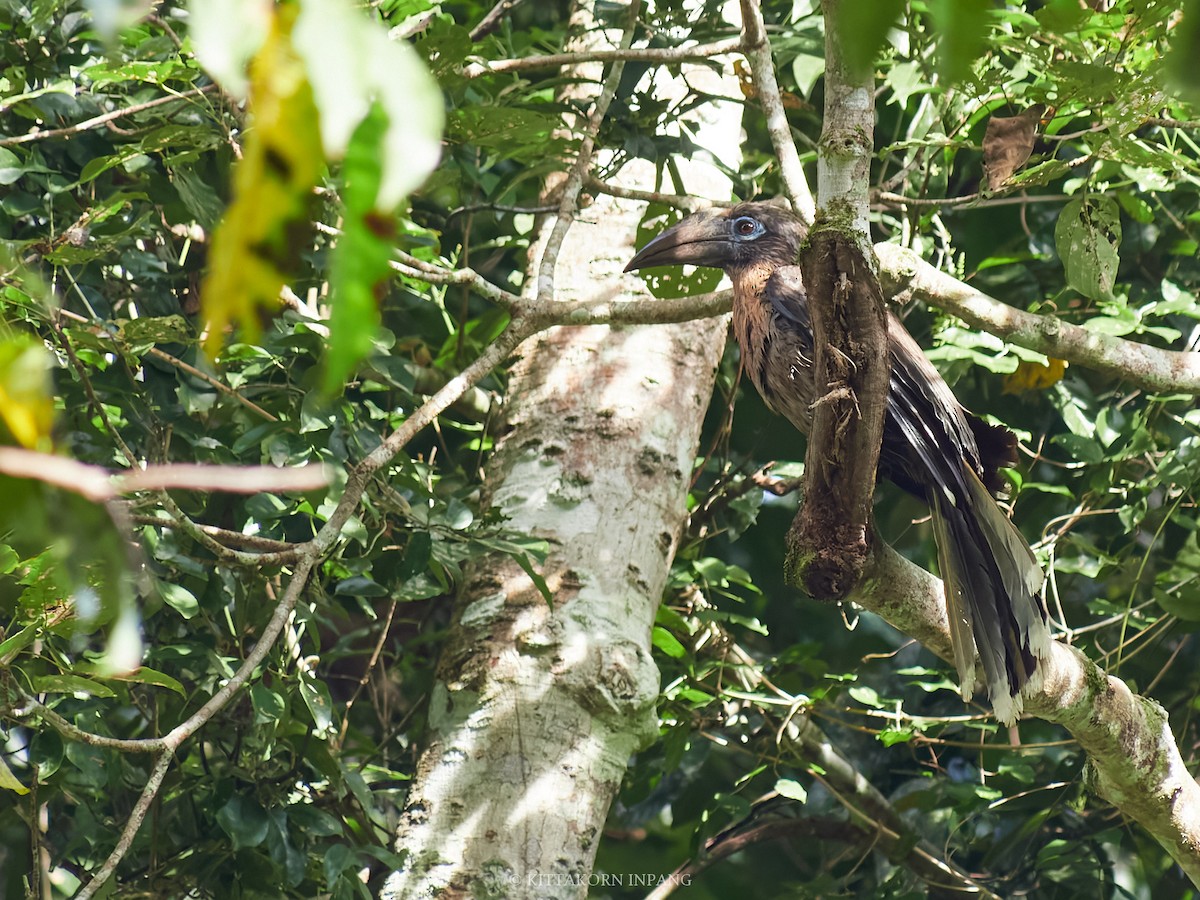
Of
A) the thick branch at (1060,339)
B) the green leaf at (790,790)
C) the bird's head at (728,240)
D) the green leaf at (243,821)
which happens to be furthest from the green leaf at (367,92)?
the green leaf at (790,790)

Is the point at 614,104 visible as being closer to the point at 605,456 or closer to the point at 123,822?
the point at 605,456

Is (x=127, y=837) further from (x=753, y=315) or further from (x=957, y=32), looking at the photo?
(x=753, y=315)

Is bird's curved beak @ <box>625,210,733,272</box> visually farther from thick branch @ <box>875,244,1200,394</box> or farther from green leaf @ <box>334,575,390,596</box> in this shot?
green leaf @ <box>334,575,390,596</box>

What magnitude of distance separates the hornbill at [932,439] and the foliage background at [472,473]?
0.28m

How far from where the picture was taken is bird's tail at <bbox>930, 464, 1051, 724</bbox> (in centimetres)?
241

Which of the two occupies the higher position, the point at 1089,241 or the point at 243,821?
the point at 1089,241

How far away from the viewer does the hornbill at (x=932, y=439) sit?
8.04ft

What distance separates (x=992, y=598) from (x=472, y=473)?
1.66 metres

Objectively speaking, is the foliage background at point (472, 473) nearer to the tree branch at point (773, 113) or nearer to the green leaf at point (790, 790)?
the green leaf at point (790, 790)

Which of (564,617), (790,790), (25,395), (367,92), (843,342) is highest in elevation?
(367,92)

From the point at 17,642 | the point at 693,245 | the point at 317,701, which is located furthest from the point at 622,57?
the point at 17,642

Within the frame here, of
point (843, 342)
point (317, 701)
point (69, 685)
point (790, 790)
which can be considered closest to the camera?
point (843, 342)

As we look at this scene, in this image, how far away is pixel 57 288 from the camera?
2.75 metres

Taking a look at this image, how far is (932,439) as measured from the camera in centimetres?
262
